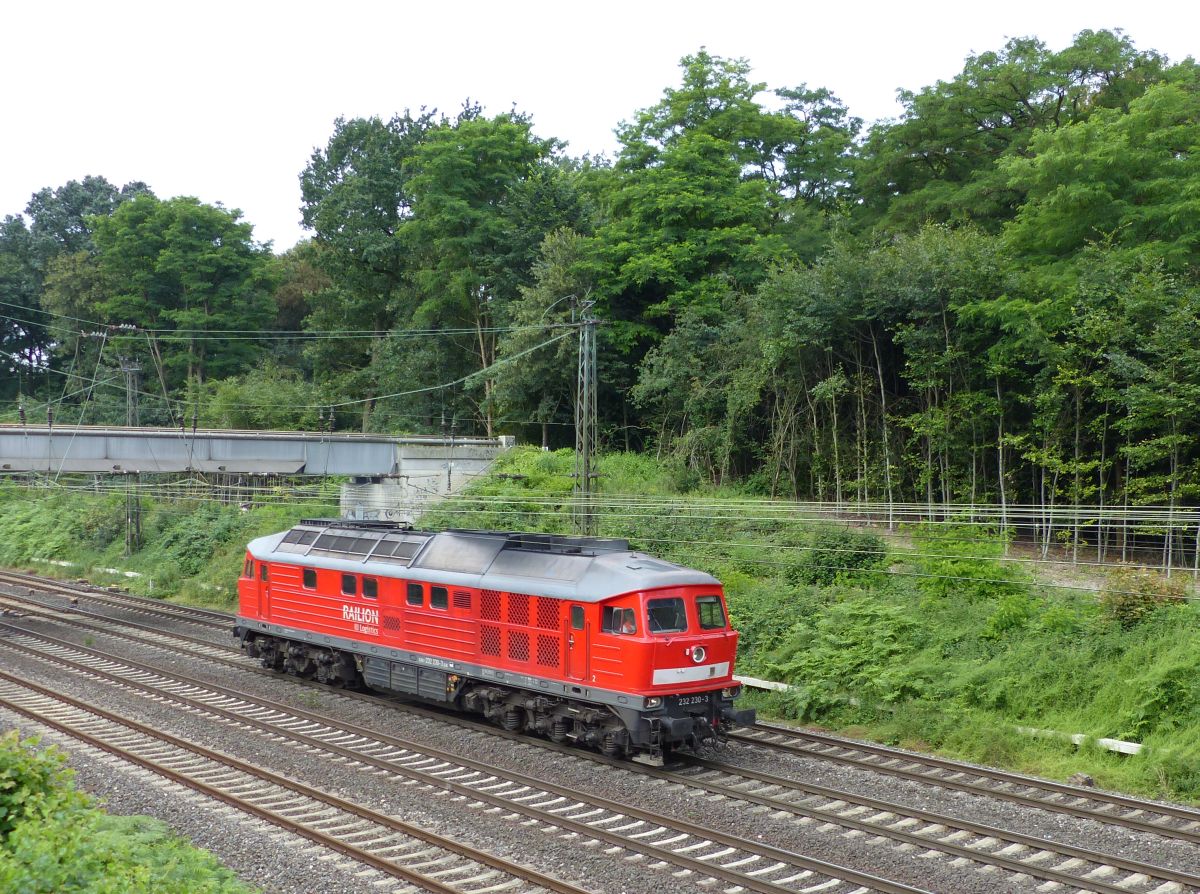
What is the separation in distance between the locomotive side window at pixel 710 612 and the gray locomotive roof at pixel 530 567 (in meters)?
0.29

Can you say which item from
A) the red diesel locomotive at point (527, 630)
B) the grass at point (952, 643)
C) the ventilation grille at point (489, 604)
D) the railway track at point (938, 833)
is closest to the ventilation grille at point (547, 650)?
the red diesel locomotive at point (527, 630)

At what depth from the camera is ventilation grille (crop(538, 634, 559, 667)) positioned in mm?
15828

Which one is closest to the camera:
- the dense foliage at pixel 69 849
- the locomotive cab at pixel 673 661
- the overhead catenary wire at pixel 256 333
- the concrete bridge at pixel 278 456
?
the dense foliage at pixel 69 849

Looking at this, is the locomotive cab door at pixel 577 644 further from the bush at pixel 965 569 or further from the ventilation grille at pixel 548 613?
the bush at pixel 965 569

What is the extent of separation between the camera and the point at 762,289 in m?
32.5

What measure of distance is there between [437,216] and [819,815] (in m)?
40.5

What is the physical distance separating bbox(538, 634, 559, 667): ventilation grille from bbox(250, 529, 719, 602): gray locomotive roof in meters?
0.71

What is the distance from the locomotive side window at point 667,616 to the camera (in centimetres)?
1497

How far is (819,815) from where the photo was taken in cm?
1274

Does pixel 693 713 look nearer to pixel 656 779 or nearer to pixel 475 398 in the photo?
pixel 656 779

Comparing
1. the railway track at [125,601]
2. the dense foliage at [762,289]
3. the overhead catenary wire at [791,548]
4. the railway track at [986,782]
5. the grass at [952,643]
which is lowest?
the railway track at [125,601]

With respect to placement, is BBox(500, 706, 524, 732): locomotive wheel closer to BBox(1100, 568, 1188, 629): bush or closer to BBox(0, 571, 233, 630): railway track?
BBox(1100, 568, 1188, 629): bush

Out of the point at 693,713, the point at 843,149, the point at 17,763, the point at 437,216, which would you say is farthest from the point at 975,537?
the point at 437,216

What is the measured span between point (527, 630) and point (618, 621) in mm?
1951
